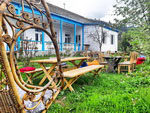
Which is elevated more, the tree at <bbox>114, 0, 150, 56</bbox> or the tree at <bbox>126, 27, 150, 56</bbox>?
the tree at <bbox>114, 0, 150, 56</bbox>

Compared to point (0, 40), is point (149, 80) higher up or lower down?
lower down

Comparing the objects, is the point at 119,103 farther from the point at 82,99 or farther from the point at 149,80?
the point at 149,80

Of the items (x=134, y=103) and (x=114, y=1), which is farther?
(x=114, y=1)

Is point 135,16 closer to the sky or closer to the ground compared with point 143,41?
closer to the sky

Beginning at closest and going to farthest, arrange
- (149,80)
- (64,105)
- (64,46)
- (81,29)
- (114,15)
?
(64,105), (149,80), (114,15), (64,46), (81,29)

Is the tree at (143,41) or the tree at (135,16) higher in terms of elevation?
the tree at (135,16)

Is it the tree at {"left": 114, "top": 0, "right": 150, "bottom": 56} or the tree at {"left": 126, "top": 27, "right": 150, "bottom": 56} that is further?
the tree at {"left": 114, "top": 0, "right": 150, "bottom": 56}

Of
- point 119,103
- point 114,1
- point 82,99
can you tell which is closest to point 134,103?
point 119,103

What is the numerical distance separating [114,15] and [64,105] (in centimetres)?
1373

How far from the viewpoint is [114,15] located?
14.9m

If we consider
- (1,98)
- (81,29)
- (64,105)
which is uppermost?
(81,29)

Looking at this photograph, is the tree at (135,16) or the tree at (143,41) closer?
the tree at (143,41)

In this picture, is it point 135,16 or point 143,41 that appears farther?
point 135,16

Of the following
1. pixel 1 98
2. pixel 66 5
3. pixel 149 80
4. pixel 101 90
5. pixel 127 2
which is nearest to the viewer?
pixel 1 98
